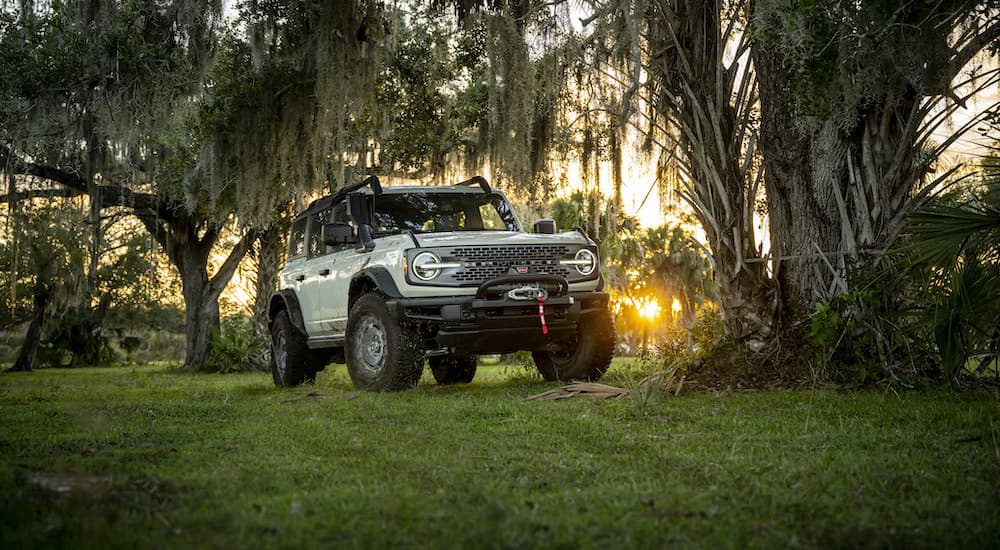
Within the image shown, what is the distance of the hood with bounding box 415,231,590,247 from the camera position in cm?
920

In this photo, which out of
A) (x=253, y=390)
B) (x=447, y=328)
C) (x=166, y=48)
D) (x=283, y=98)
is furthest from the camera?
(x=283, y=98)

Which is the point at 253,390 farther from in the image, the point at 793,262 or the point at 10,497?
the point at 10,497

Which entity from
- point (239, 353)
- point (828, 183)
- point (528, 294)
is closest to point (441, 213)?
point (528, 294)

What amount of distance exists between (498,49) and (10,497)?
8.13 metres

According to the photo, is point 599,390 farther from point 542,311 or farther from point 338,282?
point 338,282

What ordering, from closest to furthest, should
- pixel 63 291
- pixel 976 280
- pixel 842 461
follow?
1. pixel 842 461
2. pixel 976 280
3. pixel 63 291

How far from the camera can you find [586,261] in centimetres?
980

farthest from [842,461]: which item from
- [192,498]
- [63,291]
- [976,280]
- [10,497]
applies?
[63,291]

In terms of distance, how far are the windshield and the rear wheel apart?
2.38 metres

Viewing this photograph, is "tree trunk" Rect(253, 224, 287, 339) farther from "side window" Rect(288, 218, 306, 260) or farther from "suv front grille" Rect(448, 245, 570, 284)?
"suv front grille" Rect(448, 245, 570, 284)

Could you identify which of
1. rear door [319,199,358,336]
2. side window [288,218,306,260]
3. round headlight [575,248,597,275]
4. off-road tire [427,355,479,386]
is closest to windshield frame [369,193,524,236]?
rear door [319,199,358,336]

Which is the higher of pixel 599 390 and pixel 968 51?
pixel 968 51

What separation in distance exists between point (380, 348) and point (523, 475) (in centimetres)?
509

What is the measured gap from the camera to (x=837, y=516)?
3680 mm
